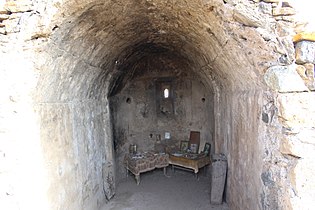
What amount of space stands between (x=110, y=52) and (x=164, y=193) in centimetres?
301

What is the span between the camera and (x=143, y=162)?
534 centimetres

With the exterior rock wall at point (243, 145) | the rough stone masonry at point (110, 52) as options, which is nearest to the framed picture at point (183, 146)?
the exterior rock wall at point (243, 145)

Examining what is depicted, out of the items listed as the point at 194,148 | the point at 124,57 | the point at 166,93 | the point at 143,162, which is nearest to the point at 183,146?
the point at 194,148

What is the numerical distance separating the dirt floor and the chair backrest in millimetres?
624

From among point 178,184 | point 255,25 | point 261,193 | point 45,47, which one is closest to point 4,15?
point 45,47

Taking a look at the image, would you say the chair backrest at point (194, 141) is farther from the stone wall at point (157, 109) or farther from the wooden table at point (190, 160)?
the wooden table at point (190, 160)

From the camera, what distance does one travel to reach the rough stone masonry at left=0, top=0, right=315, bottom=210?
5.91 ft

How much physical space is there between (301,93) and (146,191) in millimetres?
3946

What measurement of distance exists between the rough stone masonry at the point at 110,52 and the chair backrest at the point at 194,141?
2.45 m

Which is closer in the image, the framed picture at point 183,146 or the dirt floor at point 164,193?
the dirt floor at point 164,193

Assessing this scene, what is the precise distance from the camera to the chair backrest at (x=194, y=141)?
6012 mm

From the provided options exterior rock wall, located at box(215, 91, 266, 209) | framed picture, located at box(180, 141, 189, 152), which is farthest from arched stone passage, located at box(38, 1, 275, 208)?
framed picture, located at box(180, 141, 189, 152)

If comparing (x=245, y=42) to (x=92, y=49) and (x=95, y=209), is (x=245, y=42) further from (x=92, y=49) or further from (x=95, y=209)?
(x=95, y=209)

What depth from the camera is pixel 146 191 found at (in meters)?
A: 4.95
